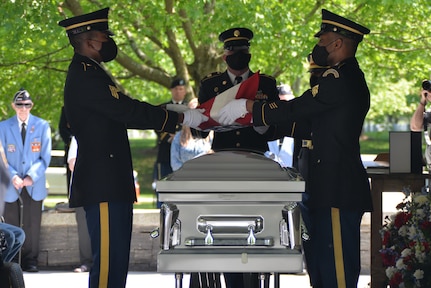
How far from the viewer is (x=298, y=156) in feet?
31.4

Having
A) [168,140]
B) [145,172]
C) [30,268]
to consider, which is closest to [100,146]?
[30,268]

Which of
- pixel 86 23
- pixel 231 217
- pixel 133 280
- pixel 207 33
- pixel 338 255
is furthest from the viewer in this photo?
pixel 207 33

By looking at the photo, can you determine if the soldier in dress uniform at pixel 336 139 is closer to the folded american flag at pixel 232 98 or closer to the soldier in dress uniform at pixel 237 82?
the folded american flag at pixel 232 98

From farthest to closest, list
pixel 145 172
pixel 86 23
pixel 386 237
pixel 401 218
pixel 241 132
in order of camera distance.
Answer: pixel 145 172
pixel 386 237
pixel 401 218
pixel 241 132
pixel 86 23

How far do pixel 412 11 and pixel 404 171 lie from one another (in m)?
7.18

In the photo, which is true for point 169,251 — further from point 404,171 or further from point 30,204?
point 30,204

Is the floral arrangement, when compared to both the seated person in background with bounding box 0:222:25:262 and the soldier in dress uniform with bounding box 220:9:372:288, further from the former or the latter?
the seated person in background with bounding box 0:222:25:262

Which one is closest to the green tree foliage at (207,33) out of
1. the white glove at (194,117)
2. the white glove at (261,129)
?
the white glove at (261,129)

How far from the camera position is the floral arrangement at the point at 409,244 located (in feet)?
25.7

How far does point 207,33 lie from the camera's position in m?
14.9

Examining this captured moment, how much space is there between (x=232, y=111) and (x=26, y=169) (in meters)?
5.21

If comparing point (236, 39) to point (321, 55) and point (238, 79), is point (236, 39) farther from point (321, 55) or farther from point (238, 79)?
point (321, 55)

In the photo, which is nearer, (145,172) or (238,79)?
(238,79)

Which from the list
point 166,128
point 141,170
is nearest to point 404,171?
point 166,128
